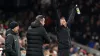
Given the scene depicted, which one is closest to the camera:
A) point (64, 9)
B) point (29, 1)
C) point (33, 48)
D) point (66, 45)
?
point (33, 48)

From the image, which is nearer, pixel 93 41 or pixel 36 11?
pixel 93 41

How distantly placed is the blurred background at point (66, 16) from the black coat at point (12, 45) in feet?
32.9

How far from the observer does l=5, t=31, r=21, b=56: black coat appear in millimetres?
10928

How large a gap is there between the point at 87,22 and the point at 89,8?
3.49 ft

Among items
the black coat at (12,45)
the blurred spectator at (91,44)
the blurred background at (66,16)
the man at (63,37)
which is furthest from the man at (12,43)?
the blurred spectator at (91,44)

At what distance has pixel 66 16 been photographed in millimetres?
23438

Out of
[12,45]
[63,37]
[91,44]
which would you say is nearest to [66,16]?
[91,44]

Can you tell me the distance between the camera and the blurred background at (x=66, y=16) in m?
22.9

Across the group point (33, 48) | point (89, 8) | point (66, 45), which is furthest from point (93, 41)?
point (33, 48)

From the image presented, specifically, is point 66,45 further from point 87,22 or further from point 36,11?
point 36,11

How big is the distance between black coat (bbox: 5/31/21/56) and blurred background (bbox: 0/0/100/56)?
10.0m

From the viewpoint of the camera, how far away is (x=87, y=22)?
23938 millimetres

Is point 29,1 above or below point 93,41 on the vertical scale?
above

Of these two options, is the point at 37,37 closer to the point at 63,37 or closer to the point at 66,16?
the point at 63,37
